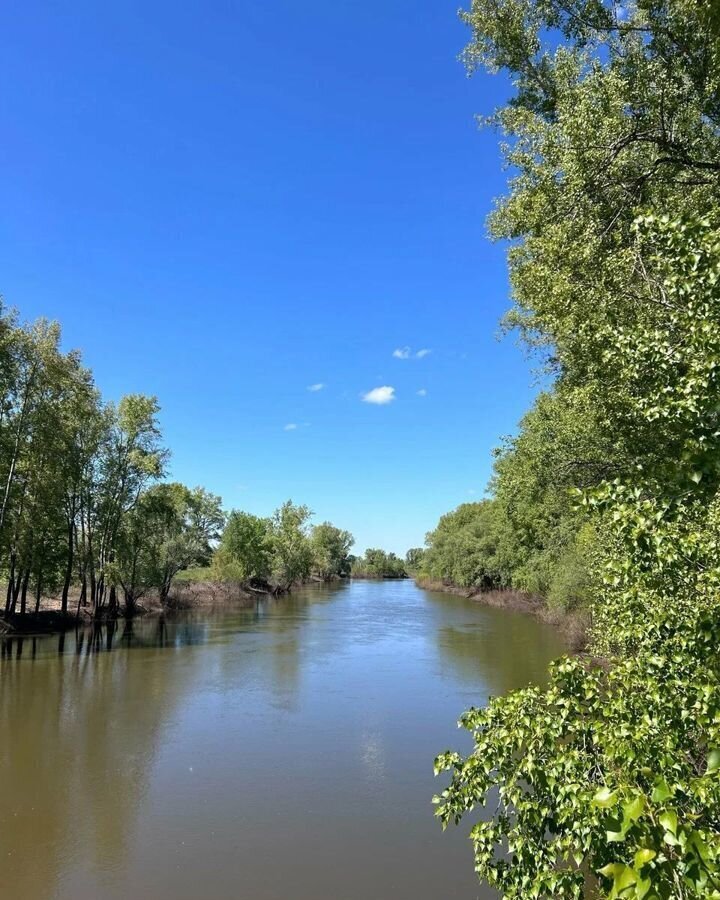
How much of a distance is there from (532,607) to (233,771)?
3225 cm

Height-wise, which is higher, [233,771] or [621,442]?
[621,442]

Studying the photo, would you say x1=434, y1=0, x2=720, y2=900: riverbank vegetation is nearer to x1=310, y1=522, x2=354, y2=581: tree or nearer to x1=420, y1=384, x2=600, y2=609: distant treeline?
x1=420, y1=384, x2=600, y2=609: distant treeline

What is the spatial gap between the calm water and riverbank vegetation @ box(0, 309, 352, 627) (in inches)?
266

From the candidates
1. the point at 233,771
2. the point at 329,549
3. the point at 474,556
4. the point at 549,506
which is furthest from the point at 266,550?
the point at 233,771

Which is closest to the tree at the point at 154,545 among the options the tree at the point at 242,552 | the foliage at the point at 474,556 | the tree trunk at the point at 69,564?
the tree trunk at the point at 69,564

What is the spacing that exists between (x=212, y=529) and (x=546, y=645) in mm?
35945

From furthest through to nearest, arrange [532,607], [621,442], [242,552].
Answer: [242,552], [532,607], [621,442]

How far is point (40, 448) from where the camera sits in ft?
86.1

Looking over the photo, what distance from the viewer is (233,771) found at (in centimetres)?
1086

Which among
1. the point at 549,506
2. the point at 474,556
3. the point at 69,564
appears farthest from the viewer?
the point at 474,556

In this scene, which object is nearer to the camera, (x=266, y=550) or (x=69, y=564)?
(x=69, y=564)

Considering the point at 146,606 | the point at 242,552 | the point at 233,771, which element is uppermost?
the point at 242,552

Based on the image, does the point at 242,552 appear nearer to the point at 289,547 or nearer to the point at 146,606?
the point at 289,547

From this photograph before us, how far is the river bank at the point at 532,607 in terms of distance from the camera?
74.3 feet
